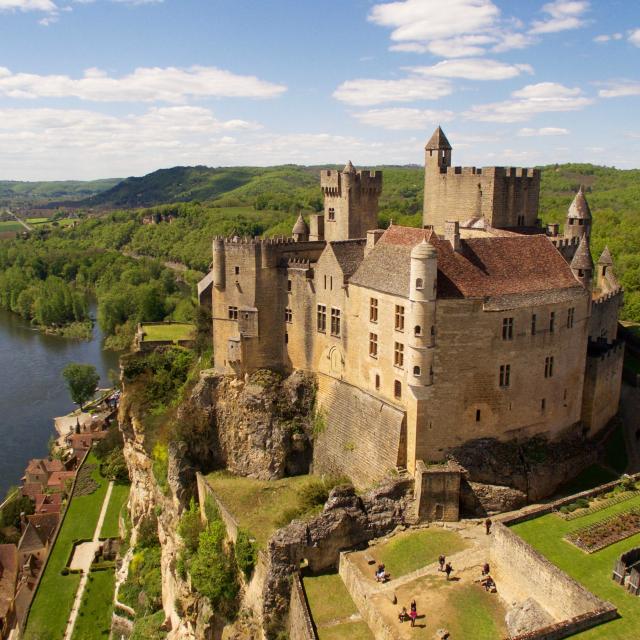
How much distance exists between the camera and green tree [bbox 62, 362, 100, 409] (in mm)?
69375

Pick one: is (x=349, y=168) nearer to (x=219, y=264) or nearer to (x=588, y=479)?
(x=219, y=264)

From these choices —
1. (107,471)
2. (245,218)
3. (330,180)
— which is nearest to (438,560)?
(330,180)

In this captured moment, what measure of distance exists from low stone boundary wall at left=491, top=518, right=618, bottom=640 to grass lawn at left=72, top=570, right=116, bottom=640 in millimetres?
26633

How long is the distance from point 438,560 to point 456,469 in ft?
13.1

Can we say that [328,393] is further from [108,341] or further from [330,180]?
[108,341]

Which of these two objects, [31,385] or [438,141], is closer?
[438,141]

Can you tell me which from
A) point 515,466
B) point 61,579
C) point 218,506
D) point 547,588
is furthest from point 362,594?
point 61,579

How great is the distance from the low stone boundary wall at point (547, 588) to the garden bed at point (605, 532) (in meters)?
2.46

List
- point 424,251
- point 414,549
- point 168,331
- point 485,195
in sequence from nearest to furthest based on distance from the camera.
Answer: point 414,549
point 424,251
point 485,195
point 168,331

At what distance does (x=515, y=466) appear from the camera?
29406mm

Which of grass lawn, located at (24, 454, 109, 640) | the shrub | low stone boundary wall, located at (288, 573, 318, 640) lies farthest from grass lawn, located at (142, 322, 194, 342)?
low stone boundary wall, located at (288, 573, 318, 640)

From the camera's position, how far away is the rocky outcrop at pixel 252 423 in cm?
3575

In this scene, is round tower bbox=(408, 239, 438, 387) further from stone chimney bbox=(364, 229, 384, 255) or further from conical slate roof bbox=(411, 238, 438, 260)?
stone chimney bbox=(364, 229, 384, 255)

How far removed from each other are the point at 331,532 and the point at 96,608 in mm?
22344
